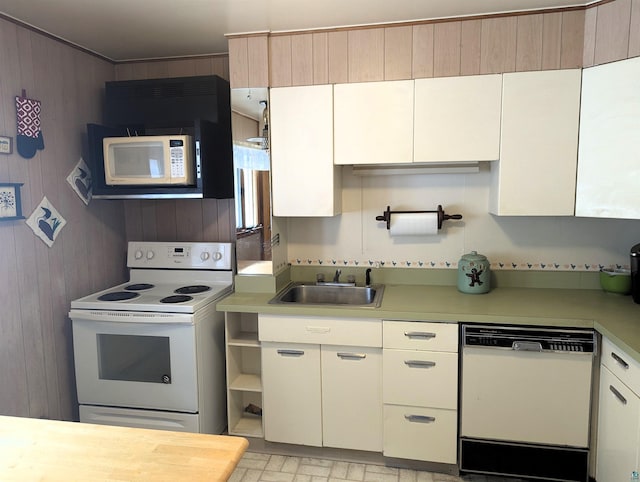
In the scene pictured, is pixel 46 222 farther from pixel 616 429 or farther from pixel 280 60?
pixel 616 429

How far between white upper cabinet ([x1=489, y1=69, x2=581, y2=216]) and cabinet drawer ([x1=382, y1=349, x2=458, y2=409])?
88 cm

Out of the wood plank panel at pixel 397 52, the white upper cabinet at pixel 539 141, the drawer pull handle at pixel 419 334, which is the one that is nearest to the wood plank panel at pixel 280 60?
the wood plank panel at pixel 397 52

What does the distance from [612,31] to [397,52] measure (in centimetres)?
99

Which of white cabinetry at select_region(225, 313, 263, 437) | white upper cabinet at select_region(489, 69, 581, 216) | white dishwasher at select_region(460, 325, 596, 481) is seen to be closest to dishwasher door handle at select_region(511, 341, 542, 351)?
white dishwasher at select_region(460, 325, 596, 481)

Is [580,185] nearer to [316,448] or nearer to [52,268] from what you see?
[316,448]

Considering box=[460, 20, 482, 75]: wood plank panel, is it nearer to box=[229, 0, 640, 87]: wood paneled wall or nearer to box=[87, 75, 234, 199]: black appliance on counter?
box=[229, 0, 640, 87]: wood paneled wall

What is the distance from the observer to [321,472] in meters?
2.35

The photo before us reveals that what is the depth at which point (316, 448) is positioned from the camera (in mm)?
2477

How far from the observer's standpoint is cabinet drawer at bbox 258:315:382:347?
227 cm

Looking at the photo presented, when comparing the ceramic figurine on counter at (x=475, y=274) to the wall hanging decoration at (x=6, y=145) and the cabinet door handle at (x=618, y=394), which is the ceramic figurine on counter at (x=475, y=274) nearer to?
the cabinet door handle at (x=618, y=394)

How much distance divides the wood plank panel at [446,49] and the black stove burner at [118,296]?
6.75 ft

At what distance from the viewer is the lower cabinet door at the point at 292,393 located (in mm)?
2371

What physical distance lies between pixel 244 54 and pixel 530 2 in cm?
146

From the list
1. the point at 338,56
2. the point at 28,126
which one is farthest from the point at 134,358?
the point at 338,56
